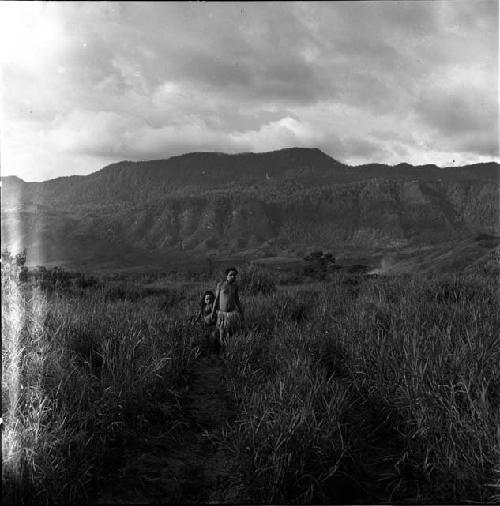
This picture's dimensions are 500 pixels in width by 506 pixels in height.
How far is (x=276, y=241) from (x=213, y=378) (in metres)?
90.9

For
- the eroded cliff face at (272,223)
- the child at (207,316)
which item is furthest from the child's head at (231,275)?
the eroded cliff face at (272,223)

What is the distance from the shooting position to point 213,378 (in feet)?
19.4

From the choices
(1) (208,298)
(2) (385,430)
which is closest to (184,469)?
(2) (385,430)

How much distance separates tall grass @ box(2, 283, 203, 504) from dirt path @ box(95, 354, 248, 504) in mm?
147

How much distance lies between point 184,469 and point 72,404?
969 mm

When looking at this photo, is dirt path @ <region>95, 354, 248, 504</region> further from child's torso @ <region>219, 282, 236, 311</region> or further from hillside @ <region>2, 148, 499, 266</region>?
hillside @ <region>2, 148, 499, 266</region>

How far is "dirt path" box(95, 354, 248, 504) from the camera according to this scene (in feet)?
10.5

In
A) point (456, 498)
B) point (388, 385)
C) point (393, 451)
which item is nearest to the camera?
point (456, 498)

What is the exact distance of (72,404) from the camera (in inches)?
136

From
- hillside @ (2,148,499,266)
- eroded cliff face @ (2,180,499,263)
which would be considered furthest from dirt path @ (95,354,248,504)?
eroded cliff face @ (2,180,499,263)

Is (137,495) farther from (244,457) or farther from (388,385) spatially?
(388,385)

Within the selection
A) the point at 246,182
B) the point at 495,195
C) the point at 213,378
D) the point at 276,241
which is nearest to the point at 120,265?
the point at 276,241

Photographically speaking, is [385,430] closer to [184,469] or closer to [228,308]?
[184,469]

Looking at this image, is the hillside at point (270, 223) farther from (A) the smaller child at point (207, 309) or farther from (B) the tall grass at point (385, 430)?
(B) the tall grass at point (385, 430)
